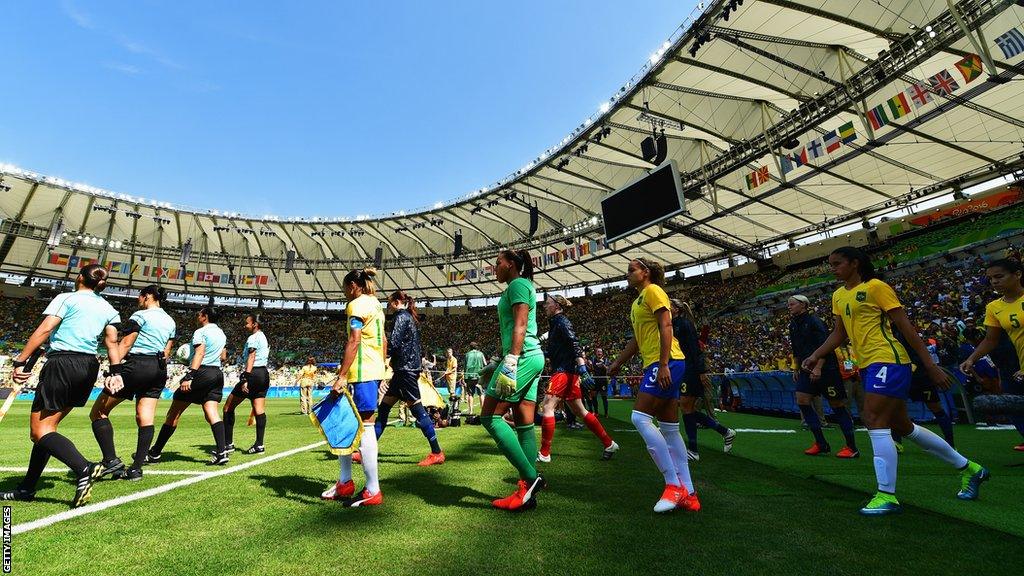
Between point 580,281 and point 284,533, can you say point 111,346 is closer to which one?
point 284,533

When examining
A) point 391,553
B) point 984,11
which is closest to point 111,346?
point 391,553

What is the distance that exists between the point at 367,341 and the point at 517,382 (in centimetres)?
122

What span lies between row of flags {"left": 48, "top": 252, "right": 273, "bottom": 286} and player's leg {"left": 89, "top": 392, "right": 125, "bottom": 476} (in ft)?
Result: 115

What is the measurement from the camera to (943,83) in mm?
13266

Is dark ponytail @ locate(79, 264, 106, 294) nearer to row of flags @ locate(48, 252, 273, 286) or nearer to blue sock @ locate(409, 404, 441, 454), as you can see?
blue sock @ locate(409, 404, 441, 454)

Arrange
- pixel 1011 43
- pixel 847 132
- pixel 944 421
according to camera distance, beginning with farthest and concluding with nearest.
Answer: pixel 847 132
pixel 1011 43
pixel 944 421

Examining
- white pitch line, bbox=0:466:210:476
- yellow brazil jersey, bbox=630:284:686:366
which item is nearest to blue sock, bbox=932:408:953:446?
yellow brazil jersey, bbox=630:284:686:366

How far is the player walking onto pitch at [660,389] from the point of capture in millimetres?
2957

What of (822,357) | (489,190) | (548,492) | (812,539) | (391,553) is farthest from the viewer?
(489,190)

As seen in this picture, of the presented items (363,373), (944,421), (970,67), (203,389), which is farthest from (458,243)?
(363,373)

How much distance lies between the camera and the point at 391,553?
6.92ft

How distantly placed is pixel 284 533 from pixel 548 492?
184 cm

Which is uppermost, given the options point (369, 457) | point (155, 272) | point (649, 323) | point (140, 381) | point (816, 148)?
point (155, 272)

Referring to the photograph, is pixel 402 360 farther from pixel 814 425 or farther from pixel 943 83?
pixel 943 83
